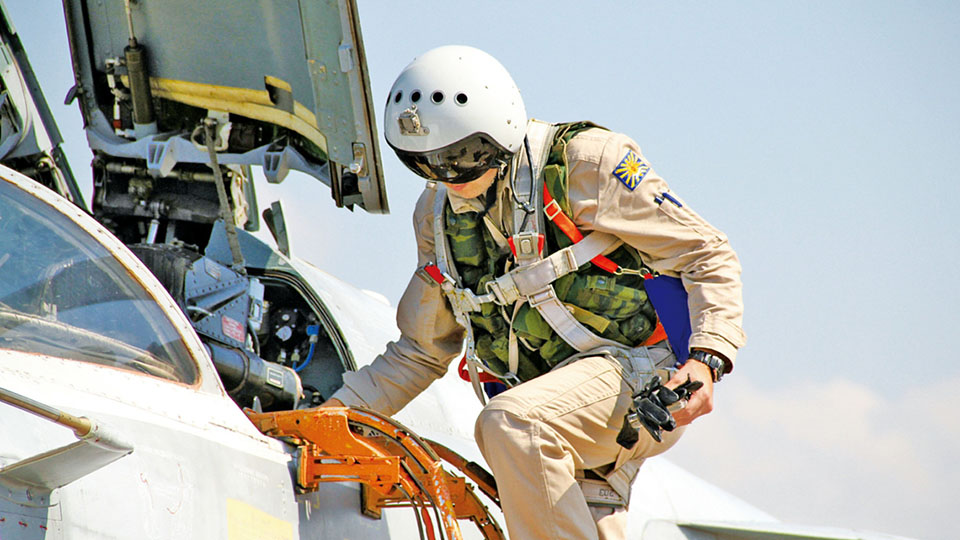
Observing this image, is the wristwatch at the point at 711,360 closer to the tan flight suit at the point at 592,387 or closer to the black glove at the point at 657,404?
the tan flight suit at the point at 592,387

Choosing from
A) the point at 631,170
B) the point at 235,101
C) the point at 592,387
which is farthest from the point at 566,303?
the point at 235,101

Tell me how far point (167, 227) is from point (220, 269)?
0.86 meters

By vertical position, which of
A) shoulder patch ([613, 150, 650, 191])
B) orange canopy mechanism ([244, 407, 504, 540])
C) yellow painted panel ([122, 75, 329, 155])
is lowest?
orange canopy mechanism ([244, 407, 504, 540])

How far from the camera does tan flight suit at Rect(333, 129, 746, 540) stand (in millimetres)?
3412

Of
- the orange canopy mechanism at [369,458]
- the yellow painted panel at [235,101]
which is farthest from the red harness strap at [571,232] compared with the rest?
the yellow painted panel at [235,101]

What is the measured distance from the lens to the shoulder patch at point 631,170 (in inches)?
153

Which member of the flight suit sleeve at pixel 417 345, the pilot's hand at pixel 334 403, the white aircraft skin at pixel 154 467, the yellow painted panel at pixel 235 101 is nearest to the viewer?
the white aircraft skin at pixel 154 467

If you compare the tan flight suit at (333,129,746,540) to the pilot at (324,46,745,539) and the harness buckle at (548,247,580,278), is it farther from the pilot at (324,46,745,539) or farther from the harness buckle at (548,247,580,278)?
the harness buckle at (548,247,580,278)

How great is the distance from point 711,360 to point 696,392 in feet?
0.52

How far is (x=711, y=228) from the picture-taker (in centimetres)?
392

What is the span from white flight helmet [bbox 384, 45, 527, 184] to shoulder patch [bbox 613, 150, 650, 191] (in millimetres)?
360

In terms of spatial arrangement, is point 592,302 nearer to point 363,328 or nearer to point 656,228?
point 656,228

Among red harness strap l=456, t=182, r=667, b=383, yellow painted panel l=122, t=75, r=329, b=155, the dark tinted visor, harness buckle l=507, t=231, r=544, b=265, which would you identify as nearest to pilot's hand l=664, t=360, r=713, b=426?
red harness strap l=456, t=182, r=667, b=383

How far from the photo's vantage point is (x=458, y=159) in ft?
12.6
